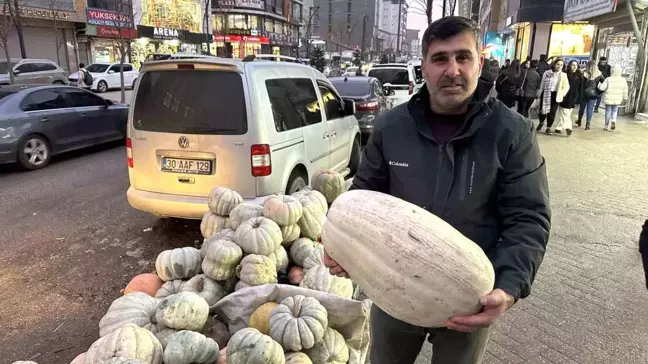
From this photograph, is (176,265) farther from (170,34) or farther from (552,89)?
(170,34)

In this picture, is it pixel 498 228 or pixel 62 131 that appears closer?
pixel 498 228

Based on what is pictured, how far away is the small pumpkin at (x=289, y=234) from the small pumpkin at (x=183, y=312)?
44.6 inches

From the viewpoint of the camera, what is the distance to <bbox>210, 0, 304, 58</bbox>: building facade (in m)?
62.8

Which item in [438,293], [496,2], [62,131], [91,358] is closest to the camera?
[438,293]

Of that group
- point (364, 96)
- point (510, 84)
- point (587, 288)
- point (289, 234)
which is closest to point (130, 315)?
point (289, 234)

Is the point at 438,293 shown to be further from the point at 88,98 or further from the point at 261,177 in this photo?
the point at 88,98

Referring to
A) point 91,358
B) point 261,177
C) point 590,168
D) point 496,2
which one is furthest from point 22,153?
point 496,2

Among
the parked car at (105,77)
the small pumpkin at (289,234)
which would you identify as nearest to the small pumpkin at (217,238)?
the small pumpkin at (289,234)

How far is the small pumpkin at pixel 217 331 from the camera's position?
283 cm

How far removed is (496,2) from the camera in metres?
42.7

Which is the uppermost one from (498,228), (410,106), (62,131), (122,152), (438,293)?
(410,106)

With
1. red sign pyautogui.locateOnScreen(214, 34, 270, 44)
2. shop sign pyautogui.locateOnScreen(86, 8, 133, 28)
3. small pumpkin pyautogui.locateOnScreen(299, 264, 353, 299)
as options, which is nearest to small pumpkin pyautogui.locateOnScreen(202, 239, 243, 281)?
small pumpkin pyautogui.locateOnScreen(299, 264, 353, 299)

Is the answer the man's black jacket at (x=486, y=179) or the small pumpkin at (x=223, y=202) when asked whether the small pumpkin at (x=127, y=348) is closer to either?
the man's black jacket at (x=486, y=179)

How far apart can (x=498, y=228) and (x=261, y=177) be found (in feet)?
10.9
